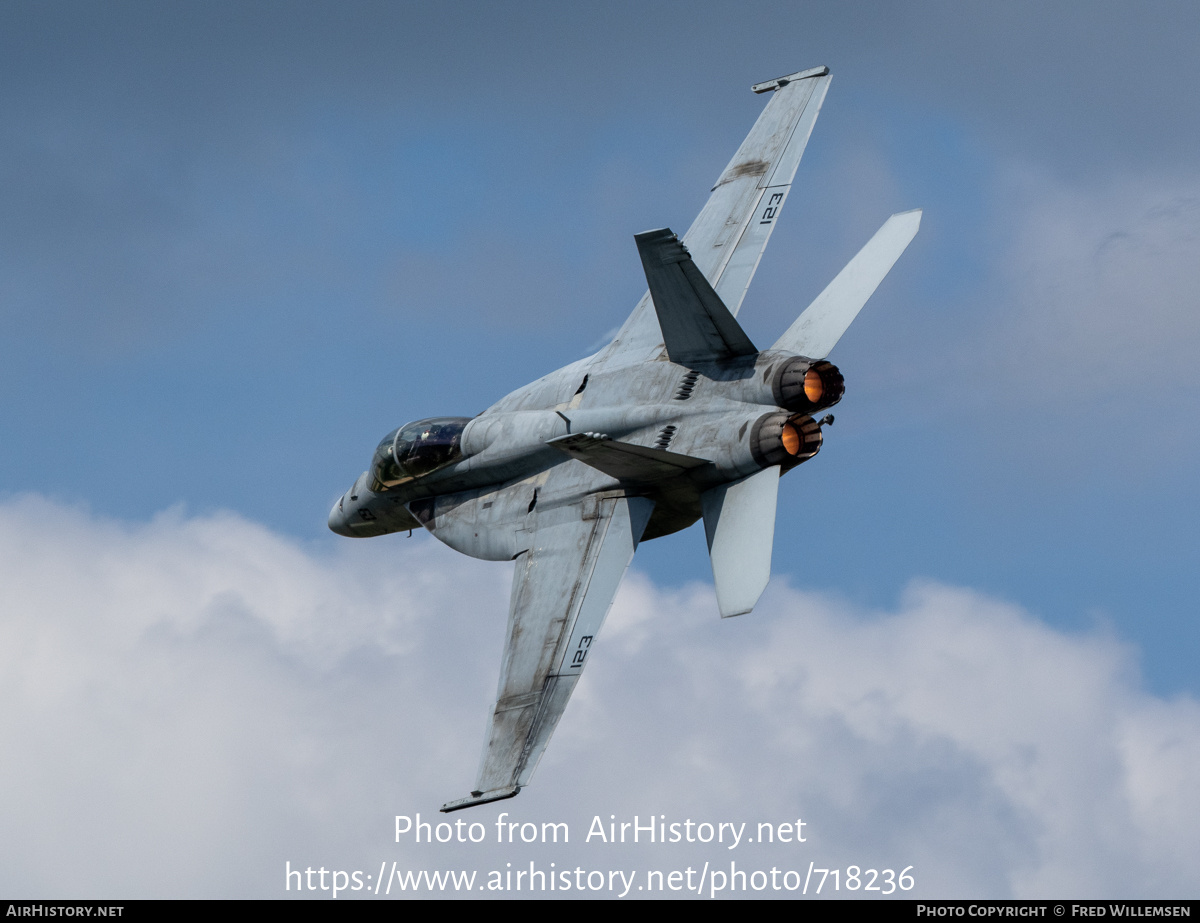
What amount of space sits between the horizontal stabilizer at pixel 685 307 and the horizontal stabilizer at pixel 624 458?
227cm

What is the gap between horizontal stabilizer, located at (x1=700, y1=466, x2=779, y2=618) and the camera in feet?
86.3

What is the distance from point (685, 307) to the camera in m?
28.6

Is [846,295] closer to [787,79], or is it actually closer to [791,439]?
[791,439]

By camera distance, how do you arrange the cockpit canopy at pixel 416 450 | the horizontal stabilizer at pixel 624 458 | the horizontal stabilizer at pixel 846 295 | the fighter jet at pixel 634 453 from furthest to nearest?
the cockpit canopy at pixel 416 450 → the horizontal stabilizer at pixel 846 295 → the fighter jet at pixel 634 453 → the horizontal stabilizer at pixel 624 458

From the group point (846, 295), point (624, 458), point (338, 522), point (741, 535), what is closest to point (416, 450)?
point (338, 522)

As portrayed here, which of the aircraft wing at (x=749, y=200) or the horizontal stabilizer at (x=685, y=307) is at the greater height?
the aircraft wing at (x=749, y=200)

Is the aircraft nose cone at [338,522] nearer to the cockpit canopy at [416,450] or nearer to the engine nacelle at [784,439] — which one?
the cockpit canopy at [416,450]

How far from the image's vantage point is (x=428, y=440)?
33156mm

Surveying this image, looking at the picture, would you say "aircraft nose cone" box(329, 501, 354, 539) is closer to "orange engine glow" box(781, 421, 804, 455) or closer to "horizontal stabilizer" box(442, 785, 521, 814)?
"horizontal stabilizer" box(442, 785, 521, 814)

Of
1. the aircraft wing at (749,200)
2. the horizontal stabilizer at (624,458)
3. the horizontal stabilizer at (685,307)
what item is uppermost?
the aircraft wing at (749,200)

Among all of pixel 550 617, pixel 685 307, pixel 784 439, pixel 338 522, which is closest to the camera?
pixel 784 439

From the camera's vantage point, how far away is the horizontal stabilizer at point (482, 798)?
2698cm

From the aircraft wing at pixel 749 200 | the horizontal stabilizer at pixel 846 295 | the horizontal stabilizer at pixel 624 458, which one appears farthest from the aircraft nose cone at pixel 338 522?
the horizontal stabilizer at pixel 846 295

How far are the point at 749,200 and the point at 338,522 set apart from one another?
1120 cm
